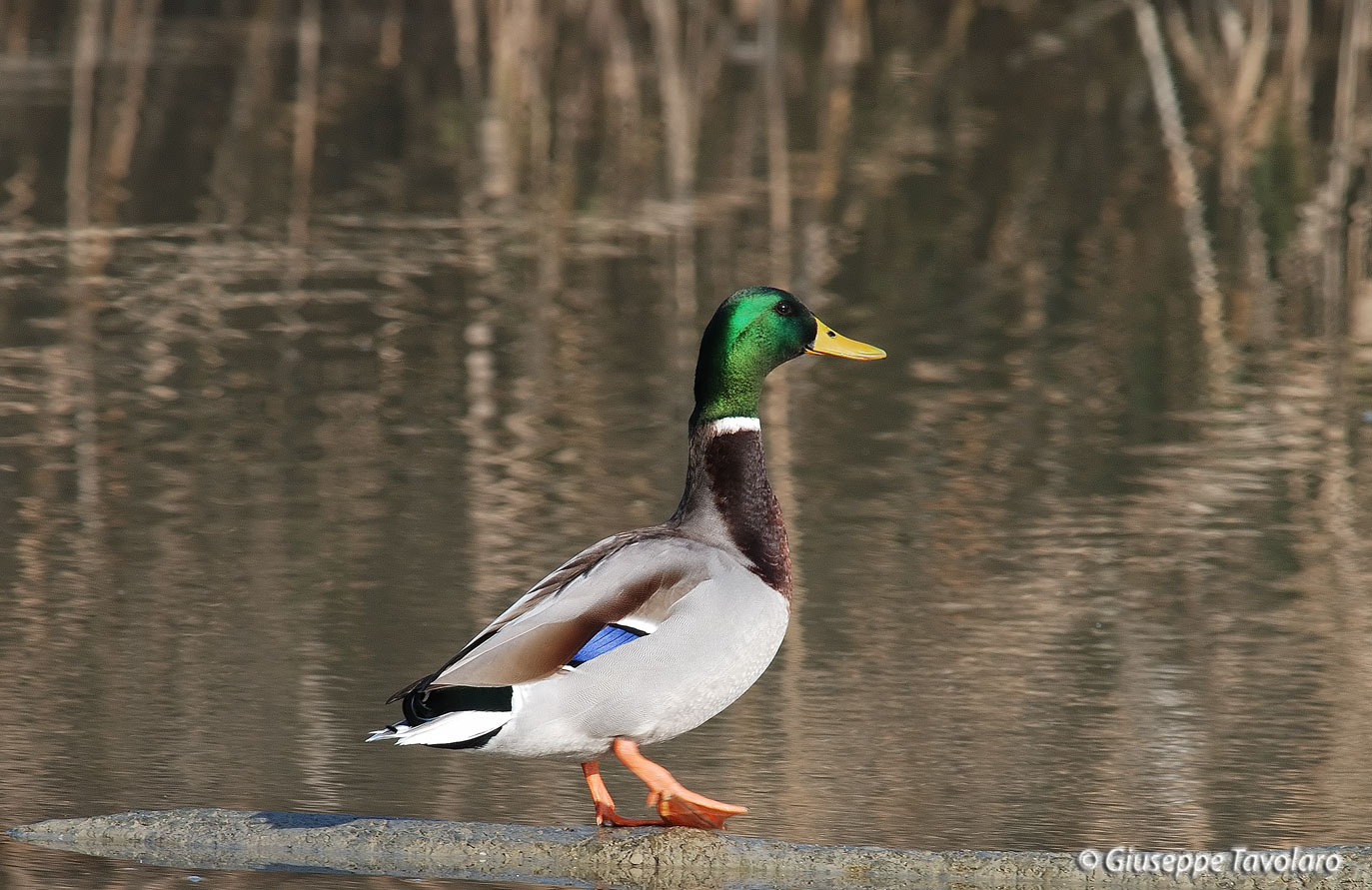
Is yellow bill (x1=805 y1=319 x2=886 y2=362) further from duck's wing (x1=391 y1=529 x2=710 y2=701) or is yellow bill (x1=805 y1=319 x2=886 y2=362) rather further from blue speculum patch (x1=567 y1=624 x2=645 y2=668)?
blue speculum patch (x1=567 y1=624 x2=645 y2=668)

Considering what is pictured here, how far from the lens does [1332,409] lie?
8.05m

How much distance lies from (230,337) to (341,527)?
264cm

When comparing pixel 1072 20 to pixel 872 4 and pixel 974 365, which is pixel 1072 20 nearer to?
pixel 872 4

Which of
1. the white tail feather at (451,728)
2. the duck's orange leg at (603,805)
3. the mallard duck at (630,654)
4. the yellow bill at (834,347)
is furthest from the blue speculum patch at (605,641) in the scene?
the yellow bill at (834,347)

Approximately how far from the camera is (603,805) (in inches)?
173

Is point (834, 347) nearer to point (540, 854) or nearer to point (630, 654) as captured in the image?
point (630, 654)

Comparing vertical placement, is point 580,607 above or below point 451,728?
above

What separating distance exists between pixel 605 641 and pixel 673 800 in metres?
0.35

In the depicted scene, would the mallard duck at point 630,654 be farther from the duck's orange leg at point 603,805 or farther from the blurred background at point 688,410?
the blurred background at point 688,410

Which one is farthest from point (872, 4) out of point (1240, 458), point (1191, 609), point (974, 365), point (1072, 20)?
point (1191, 609)

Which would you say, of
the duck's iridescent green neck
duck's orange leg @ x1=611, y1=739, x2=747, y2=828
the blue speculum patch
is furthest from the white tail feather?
the duck's iridescent green neck

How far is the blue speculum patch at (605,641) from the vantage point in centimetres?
423

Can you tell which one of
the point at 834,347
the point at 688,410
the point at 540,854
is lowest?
the point at 540,854

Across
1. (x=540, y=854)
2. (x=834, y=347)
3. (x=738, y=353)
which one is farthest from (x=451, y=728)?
(x=834, y=347)
